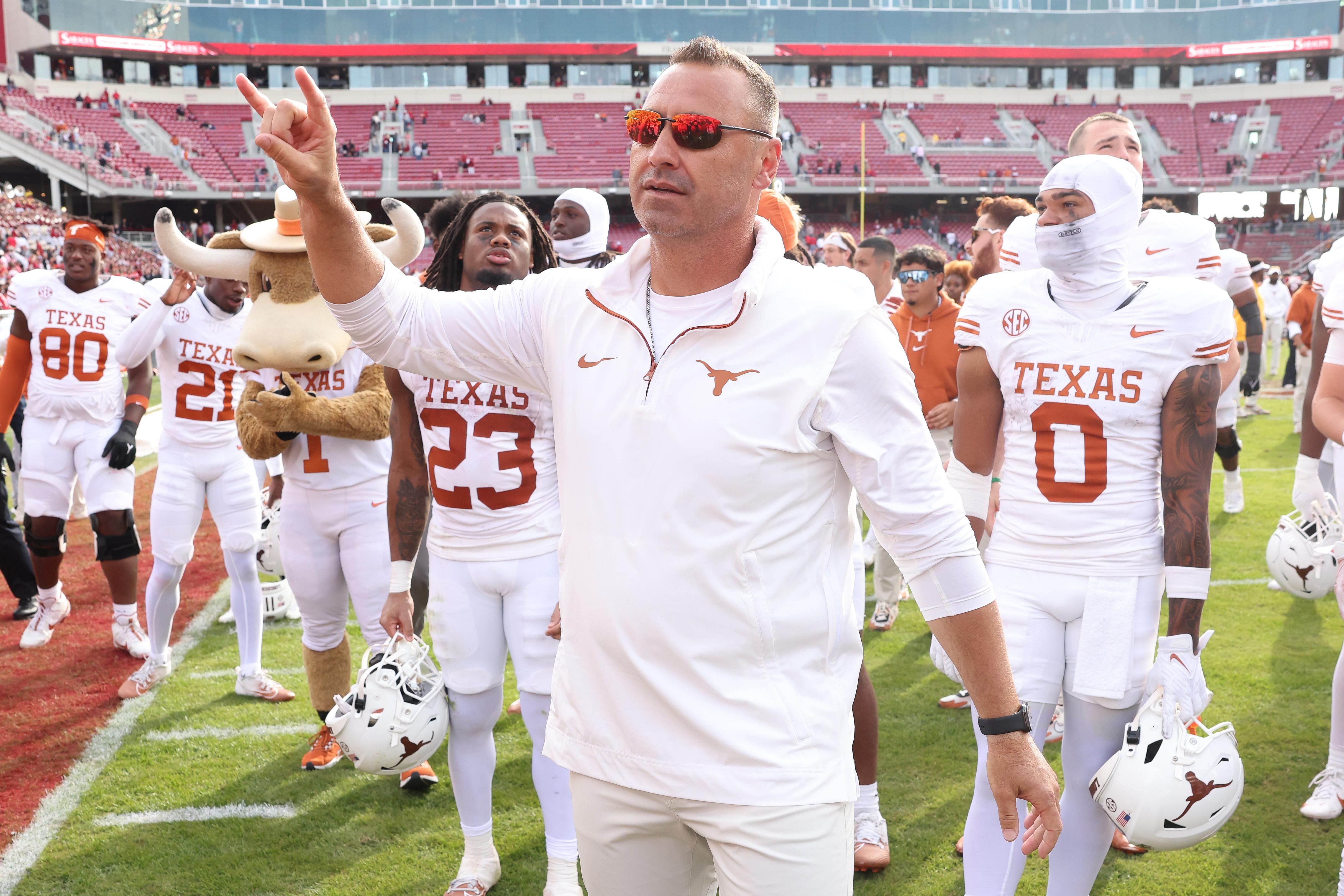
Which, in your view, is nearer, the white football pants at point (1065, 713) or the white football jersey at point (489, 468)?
the white football pants at point (1065, 713)

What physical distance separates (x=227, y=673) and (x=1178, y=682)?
475 cm

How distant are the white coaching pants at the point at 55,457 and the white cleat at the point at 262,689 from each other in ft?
4.68

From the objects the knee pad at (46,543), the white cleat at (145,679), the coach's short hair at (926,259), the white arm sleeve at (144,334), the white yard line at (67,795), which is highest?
the coach's short hair at (926,259)

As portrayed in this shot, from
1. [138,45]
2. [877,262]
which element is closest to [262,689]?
[877,262]

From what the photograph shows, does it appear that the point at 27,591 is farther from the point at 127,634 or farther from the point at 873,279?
the point at 873,279

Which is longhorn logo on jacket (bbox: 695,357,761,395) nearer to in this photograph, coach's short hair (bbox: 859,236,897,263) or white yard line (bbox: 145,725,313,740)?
white yard line (bbox: 145,725,313,740)

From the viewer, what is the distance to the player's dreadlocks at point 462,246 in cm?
364

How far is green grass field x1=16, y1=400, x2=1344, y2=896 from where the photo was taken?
3.59m

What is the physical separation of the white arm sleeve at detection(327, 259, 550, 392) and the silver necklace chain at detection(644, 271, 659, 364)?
219mm

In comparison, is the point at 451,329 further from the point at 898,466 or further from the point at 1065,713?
the point at 1065,713

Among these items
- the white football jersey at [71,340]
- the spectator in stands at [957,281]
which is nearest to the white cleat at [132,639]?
the white football jersey at [71,340]

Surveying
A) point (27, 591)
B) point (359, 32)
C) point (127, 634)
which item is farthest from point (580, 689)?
point (359, 32)

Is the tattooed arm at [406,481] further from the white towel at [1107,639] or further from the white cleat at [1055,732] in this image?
the white cleat at [1055,732]

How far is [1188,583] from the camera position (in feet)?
9.00
